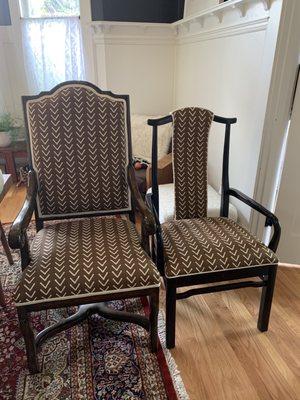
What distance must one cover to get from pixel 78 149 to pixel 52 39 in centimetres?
225

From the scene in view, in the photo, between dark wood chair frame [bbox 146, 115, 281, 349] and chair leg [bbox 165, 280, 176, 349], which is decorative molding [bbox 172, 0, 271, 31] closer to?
dark wood chair frame [bbox 146, 115, 281, 349]

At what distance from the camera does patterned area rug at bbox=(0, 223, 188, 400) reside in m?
1.28

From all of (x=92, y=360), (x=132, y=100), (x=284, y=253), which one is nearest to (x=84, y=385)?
(x=92, y=360)

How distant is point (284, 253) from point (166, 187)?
951 millimetres

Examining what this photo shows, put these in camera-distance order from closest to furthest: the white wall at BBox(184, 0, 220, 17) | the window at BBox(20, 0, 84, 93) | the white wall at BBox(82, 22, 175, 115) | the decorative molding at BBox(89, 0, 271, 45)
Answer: the decorative molding at BBox(89, 0, 271, 45) → the white wall at BBox(184, 0, 220, 17) → the white wall at BBox(82, 22, 175, 115) → the window at BBox(20, 0, 84, 93)

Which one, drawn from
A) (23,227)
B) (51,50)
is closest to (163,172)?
(23,227)

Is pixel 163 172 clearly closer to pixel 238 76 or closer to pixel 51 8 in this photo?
pixel 238 76

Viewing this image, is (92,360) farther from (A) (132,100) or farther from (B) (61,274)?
(A) (132,100)

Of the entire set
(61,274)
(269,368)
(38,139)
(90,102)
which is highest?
(90,102)

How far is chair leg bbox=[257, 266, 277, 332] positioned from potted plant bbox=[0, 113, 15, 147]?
3042mm

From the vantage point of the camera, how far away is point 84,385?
1.31m

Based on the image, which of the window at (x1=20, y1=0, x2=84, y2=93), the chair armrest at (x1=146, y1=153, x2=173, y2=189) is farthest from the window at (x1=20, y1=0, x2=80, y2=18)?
the chair armrest at (x1=146, y1=153, x2=173, y2=189)

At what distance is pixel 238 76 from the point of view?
6.42ft

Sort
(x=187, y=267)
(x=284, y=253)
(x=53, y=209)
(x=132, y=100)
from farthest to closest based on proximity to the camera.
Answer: (x=132, y=100) < (x=284, y=253) < (x=53, y=209) < (x=187, y=267)
